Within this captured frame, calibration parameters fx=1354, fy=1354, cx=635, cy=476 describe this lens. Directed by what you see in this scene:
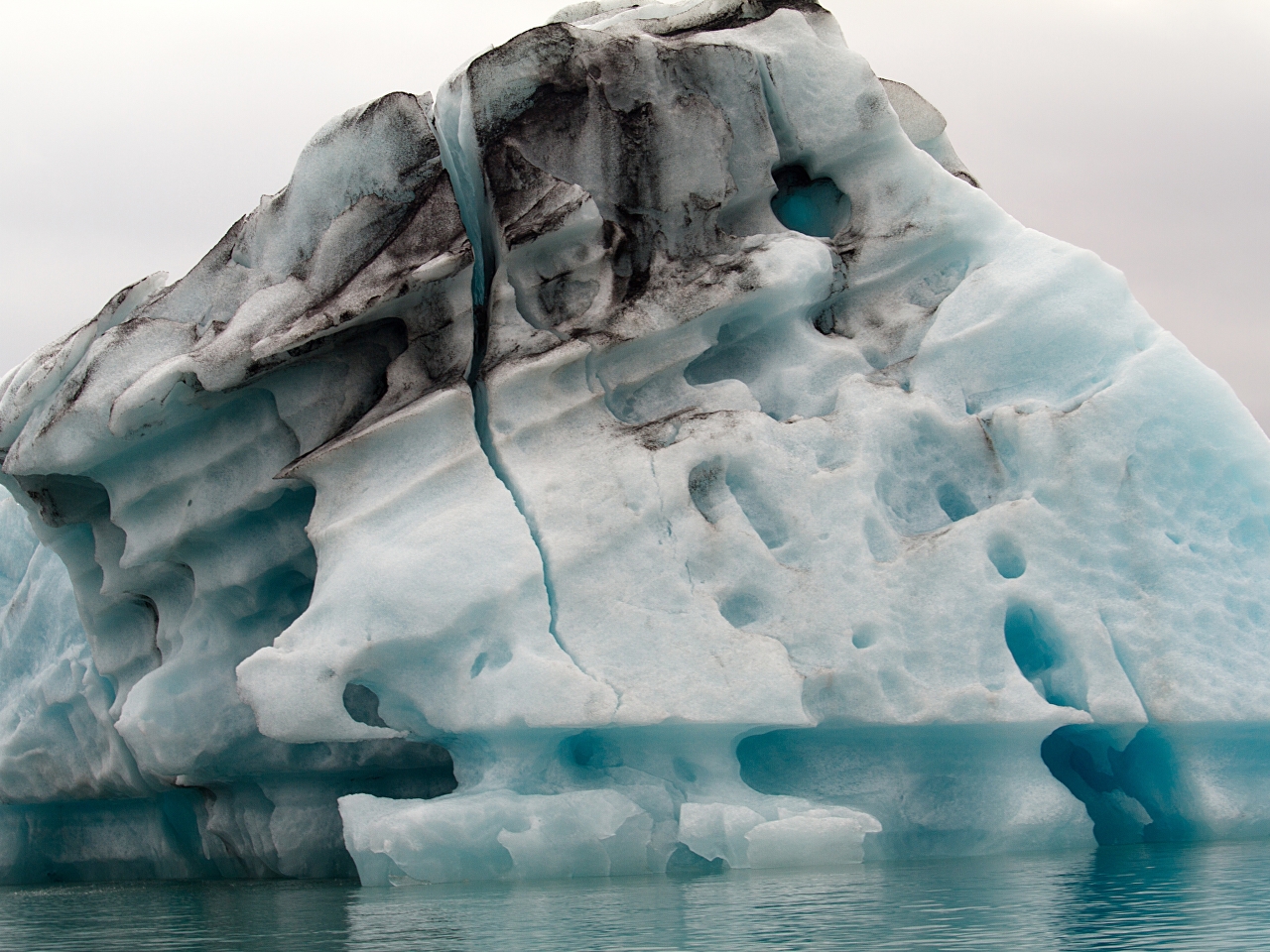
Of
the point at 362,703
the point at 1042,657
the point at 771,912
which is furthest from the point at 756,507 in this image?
the point at 771,912

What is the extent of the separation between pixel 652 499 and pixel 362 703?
6.23ft

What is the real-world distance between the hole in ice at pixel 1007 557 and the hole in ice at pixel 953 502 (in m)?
0.37

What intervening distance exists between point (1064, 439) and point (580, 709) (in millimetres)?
2882

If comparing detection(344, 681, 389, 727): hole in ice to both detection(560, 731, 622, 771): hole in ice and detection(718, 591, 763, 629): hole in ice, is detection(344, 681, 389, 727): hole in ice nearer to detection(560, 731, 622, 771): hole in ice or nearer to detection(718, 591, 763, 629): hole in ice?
detection(560, 731, 622, 771): hole in ice

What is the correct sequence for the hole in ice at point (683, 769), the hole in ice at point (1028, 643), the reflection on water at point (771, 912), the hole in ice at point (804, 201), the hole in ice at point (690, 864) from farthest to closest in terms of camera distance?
the hole in ice at point (804, 201), the hole in ice at point (1028, 643), the hole in ice at point (683, 769), the hole in ice at point (690, 864), the reflection on water at point (771, 912)

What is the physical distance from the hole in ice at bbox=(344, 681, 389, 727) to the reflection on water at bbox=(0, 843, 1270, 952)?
3.05 feet

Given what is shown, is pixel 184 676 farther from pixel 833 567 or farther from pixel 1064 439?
pixel 1064 439

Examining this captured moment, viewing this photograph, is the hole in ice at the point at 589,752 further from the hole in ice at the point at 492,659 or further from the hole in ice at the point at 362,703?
the hole in ice at the point at 362,703

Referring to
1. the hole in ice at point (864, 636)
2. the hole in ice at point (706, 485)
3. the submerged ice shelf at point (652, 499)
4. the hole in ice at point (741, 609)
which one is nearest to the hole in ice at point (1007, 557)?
the submerged ice shelf at point (652, 499)

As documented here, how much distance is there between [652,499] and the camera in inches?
263

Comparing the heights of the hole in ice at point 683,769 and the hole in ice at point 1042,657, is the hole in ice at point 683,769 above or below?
below

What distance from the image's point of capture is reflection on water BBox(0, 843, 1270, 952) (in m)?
3.77

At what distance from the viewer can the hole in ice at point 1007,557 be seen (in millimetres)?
6734

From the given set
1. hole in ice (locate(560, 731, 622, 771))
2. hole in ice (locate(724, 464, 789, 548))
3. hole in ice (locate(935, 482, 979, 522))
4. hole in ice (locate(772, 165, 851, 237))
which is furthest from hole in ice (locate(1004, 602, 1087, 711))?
hole in ice (locate(772, 165, 851, 237))
